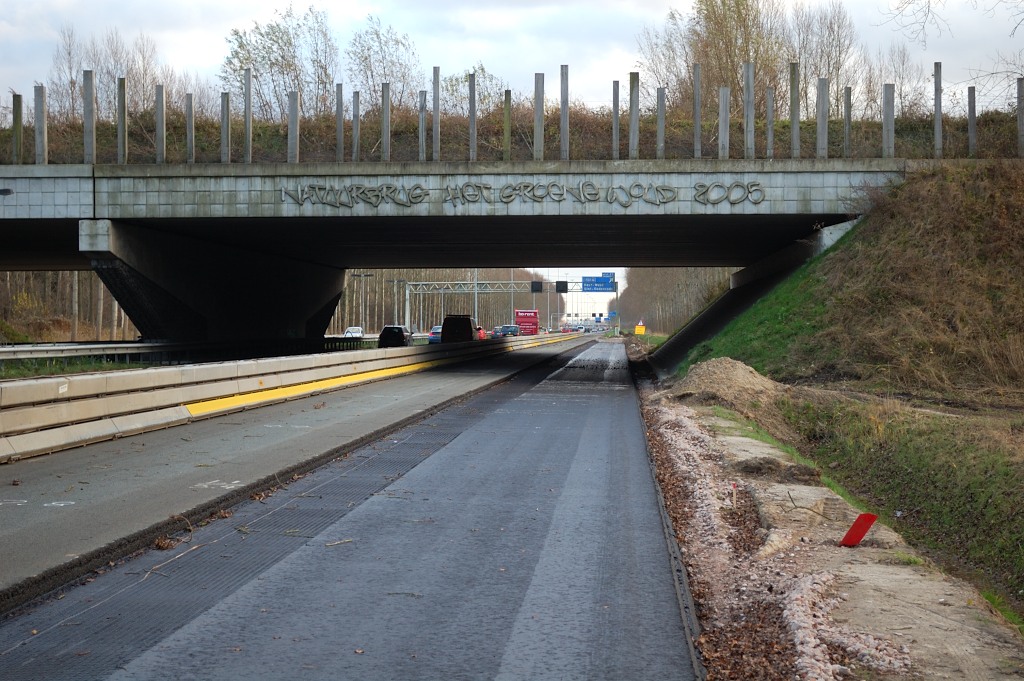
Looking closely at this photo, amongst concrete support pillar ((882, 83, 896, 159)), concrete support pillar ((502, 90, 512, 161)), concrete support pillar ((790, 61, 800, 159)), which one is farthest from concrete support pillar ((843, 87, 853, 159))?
concrete support pillar ((502, 90, 512, 161))

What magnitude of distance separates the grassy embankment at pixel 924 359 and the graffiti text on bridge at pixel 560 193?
4.92m

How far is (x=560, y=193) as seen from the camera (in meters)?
28.3

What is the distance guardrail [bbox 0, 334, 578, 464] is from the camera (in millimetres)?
10453

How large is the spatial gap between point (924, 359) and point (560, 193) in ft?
39.8

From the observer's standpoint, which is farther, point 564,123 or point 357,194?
point 564,123

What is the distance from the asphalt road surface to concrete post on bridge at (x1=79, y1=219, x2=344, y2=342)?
70.1ft

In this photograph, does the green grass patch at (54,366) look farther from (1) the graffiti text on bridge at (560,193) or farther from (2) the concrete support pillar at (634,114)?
(2) the concrete support pillar at (634,114)

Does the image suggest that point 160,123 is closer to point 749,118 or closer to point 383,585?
point 749,118

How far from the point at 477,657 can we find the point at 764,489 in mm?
5254

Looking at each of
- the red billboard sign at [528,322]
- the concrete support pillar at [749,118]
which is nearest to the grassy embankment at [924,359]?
the concrete support pillar at [749,118]

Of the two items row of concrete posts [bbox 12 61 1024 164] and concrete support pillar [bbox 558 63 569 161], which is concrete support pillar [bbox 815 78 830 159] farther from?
concrete support pillar [bbox 558 63 569 161]

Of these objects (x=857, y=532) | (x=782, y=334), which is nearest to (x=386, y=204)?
(x=782, y=334)

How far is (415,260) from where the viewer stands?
4612 cm

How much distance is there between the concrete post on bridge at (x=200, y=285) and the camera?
30172 millimetres
